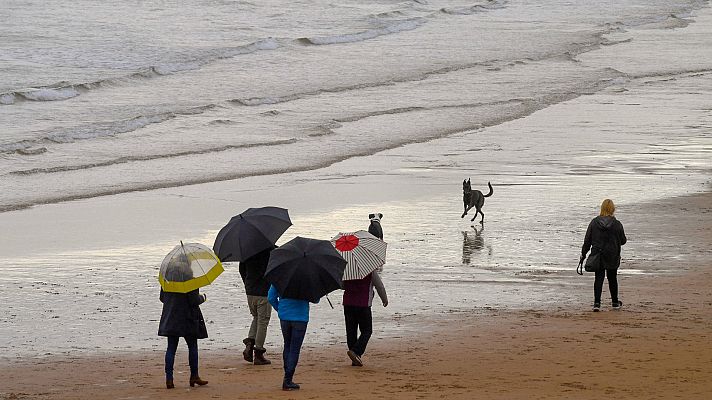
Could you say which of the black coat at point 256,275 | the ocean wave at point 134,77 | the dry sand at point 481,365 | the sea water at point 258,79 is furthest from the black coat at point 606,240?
the ocean wave at point 134,77

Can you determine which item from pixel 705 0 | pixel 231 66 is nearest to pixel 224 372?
pixel 231 66

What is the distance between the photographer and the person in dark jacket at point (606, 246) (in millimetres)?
13836

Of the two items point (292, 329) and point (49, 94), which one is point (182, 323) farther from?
point (49, 94)

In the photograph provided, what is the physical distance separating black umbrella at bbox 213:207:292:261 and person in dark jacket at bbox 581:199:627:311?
12.9 feet

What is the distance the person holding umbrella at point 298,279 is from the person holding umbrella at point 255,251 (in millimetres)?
771

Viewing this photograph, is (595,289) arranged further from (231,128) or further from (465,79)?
(465,79)

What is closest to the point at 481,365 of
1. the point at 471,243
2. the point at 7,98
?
the point at 471,243

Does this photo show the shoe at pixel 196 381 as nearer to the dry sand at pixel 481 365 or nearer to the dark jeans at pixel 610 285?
the dry sand at pixel 481 365

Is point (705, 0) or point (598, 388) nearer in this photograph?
point (598, 388)

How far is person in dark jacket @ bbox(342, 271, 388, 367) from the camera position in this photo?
11414 millimetres

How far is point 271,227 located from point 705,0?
286 ft

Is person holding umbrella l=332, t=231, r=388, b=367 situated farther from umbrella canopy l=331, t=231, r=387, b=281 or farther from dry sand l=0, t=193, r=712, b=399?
dry sand l=0, t=193, r=712, b=399

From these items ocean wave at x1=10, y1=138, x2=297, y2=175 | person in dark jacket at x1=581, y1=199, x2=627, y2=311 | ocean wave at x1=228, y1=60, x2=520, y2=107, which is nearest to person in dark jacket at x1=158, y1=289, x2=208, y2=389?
person in dark jacket at x1=581, y1=199, x2=627, y2=311

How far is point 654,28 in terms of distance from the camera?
7225cm
